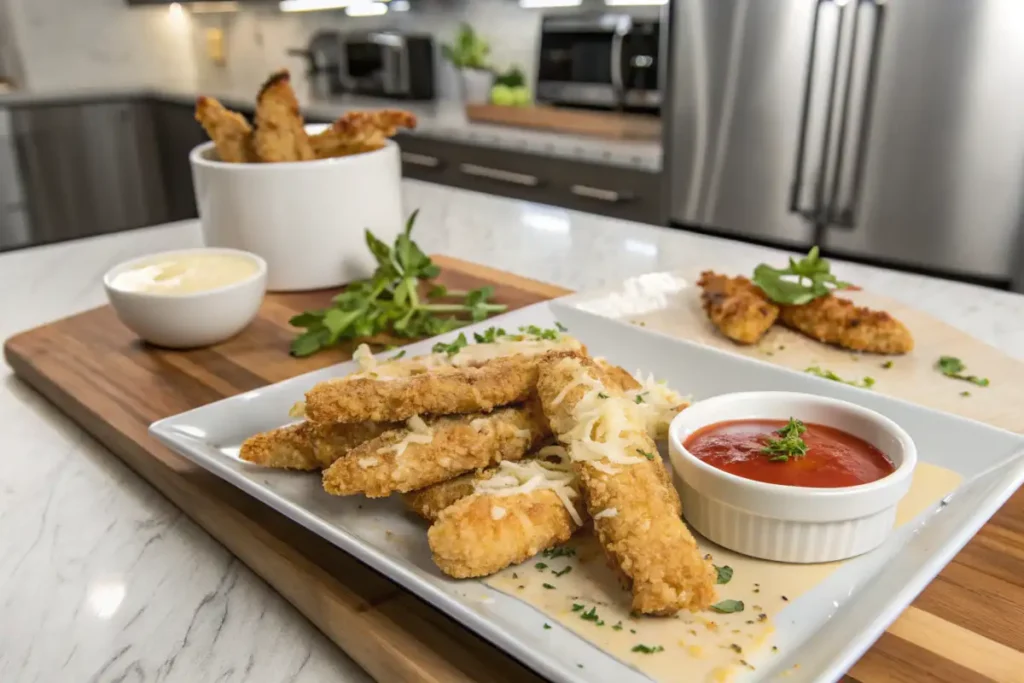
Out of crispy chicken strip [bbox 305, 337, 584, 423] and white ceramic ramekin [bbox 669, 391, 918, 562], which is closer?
white ceramic ramekin [bbox 669, 391, 918, 562]

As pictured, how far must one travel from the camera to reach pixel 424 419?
→ 1.01 m

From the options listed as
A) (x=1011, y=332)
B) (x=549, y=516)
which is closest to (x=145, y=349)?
(x=549, y=516)

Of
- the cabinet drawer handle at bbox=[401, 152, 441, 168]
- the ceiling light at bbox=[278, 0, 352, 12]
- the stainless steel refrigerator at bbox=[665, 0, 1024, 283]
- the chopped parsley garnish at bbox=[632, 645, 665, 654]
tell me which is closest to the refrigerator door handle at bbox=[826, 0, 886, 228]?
the stainless steel refrigerator at bbox=[665, 0, 1024, 283]

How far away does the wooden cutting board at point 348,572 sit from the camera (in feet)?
2.48

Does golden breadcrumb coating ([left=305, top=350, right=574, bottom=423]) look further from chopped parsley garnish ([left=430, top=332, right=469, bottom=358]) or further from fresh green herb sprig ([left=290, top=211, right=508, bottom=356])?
fresh green herb sprig ([left=290, top=211, right=508, bottom=356])

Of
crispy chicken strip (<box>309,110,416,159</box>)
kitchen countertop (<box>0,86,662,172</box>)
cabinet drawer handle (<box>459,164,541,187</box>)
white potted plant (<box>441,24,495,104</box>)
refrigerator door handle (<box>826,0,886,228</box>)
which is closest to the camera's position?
crispy chicken strip (<box>309,110,416,159</box>)

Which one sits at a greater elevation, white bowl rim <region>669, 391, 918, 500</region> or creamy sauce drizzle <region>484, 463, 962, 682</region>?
white bowl rim <region>669, 391, 918, 500</region>

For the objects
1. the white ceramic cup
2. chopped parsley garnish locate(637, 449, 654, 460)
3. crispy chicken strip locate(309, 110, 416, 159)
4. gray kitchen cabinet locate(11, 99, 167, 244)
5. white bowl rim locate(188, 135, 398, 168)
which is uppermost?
crispy chicken strip locate(309, 110, 416, 159)

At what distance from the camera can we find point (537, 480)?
35.0 inches

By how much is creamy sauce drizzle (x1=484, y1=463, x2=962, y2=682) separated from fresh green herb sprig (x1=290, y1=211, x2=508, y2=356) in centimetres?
71

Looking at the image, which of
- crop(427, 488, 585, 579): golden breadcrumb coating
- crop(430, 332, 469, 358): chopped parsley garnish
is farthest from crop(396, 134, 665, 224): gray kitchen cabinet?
crop(427, 488, 585, 579): golden breadcrumb coating

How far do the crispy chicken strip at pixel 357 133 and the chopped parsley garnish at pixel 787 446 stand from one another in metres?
1.08

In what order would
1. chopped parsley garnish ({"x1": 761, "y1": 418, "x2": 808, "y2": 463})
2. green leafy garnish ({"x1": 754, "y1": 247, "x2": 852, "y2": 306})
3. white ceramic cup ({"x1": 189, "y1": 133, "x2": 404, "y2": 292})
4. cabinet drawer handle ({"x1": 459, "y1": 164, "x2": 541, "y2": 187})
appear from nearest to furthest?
chopped parsley garnish ({"x1": 761, "y1": 418, "x2": 808, "y2": 463})
green leafy garnish ({"x1": 754, "y1": 247, "x2": 852, "y2": 306})
white ceramic cup ({"x1": 189, "y1": 133, "x2": 404, "y2": 292})
cabinet drawer handle ({"x1": 459, "y1": 164, "x2": 541, "y2": 187})

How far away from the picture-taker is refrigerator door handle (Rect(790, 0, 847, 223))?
3251 mm
